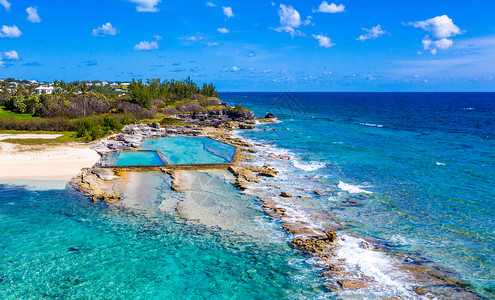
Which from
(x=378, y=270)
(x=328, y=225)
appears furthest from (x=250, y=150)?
(x=378, y=270)

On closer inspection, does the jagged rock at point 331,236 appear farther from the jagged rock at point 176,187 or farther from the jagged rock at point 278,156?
the jagged rock at point 278,156

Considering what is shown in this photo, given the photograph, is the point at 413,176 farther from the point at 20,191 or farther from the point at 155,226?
the point at 20,191

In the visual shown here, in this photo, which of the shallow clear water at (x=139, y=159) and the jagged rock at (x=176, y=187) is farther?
the shallow clear water at (x=139, y=159)

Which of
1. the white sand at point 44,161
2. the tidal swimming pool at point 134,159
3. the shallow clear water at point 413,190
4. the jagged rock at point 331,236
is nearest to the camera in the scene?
the shallow clear water at point 413,190

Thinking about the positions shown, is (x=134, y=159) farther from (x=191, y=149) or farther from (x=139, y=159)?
(x=191, y=149)

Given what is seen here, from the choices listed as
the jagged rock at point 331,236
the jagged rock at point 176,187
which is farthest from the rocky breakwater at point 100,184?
the jagged rock at point 331,236

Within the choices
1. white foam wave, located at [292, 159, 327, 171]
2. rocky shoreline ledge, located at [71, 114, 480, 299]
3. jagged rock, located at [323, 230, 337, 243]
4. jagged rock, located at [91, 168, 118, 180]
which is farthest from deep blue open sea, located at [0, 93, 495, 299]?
jagged rock, located at [91, 168, 118, 180]

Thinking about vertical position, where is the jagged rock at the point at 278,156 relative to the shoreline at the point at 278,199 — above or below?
above
